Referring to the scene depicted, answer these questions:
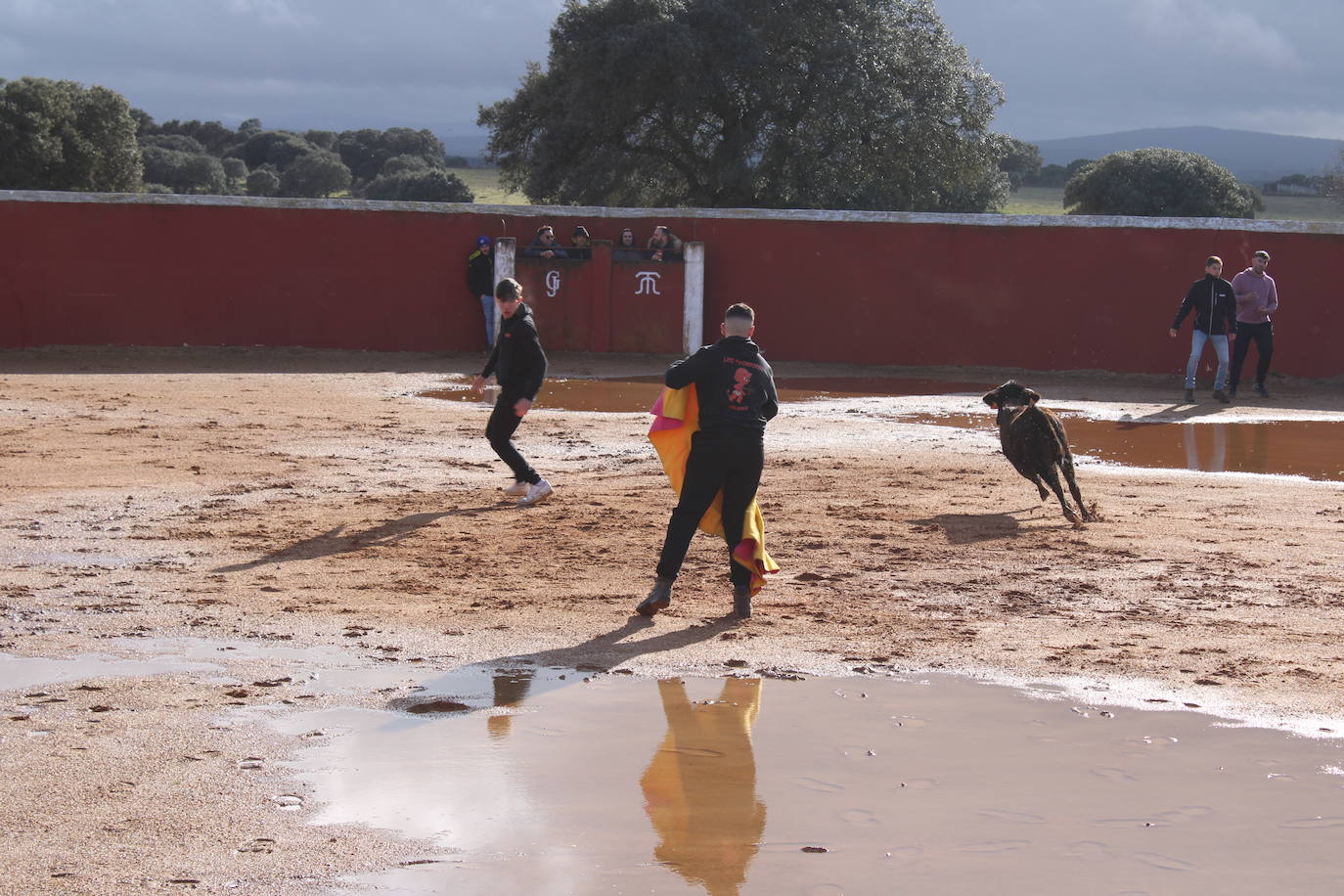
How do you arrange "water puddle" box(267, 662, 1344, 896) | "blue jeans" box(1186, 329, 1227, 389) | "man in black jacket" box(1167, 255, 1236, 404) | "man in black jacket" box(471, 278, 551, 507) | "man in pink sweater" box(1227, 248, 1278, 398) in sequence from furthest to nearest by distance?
1. "man in pink sweater" box(1227, 248, 1278, 398)
2. "blue jeans" box(1186, 329, 1227, 389)
3. "man in black jacket" box(1167, 255, 1236, 404)
4. "man in black jacket" box(471, 278, 551, 507)
5. "water puddle" box(267, 662, 1344, 896)

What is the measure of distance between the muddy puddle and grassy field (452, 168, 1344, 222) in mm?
53670

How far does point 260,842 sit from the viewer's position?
15.5 ft

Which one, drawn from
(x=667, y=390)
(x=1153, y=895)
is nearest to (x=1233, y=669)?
(x=1153, y=895)

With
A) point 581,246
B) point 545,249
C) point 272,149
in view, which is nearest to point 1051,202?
point 272,149

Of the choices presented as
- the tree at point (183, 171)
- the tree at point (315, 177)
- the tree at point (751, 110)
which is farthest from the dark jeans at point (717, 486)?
the tree at point (315, 177)

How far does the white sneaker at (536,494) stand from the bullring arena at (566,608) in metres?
0.18

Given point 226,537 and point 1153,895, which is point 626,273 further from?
point 1153,895

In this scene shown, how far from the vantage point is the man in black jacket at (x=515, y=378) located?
10797 mm

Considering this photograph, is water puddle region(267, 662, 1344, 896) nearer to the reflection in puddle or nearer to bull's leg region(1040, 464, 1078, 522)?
the reflection in puddle

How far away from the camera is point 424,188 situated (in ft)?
217

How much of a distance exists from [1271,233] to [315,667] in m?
17.5

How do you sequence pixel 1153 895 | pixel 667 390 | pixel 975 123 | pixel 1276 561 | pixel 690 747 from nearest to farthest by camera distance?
pixel 1153 895 < pixel 690 747 < pixel 667 390 < pixel 1276 561 < pixel 975 123

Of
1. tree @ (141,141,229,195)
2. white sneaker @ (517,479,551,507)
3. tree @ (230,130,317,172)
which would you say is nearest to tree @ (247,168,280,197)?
tree @ (141,141,229,195)

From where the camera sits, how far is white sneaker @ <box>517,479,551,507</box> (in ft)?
35.7
